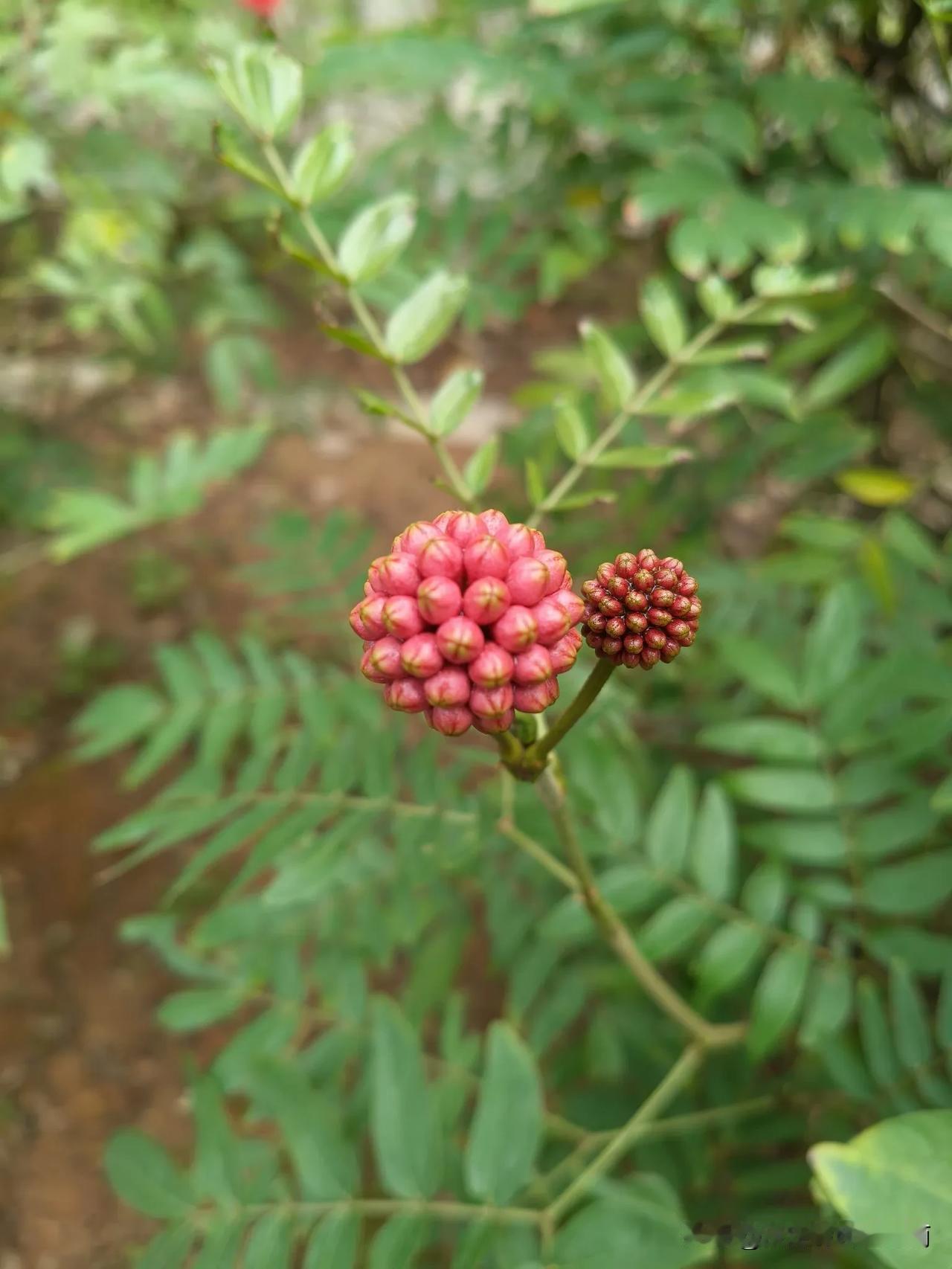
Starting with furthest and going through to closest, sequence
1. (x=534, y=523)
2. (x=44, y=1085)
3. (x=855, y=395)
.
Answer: (x=44, y=1085), (x=855, y=395), (x=534, y=523)

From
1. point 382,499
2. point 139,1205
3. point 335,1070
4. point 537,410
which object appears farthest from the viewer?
point 382,499

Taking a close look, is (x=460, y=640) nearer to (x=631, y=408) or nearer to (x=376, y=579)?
(x=376, y=579)

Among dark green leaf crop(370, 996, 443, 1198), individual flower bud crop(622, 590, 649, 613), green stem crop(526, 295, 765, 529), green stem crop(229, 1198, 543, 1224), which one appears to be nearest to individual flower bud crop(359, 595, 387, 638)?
individual flower bud crop(622, 590, 649, 613)

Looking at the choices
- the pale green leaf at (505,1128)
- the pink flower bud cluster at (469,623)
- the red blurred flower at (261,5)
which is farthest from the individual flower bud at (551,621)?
the red blurred flower at (261,5)

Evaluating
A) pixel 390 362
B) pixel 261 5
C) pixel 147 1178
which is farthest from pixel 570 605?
pixel 261 5

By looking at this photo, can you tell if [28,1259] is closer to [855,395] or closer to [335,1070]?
[335,1070]

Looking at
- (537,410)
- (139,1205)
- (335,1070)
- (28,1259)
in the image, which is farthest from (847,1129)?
(28,1259)

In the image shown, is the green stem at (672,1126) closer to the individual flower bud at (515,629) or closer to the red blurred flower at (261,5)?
the individual flower bud at (515,629)
